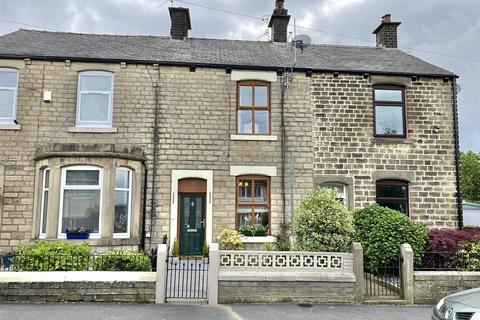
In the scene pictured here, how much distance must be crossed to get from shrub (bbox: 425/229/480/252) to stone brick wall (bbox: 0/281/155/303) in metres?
7.10

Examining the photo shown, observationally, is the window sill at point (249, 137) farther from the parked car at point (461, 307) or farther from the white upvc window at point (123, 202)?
the parked car at point (461, 307)

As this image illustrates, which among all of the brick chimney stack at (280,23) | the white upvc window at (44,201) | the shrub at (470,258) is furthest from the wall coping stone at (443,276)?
the brick chimney stack at (280,23)

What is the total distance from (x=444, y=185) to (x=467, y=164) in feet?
120

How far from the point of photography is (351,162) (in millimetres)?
12930

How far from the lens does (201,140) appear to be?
12.5 meters

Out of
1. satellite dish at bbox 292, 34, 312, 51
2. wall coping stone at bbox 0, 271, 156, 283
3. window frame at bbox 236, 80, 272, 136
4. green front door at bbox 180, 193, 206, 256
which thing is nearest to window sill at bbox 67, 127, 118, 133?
green front door at bbox 180, 193, 206, 256

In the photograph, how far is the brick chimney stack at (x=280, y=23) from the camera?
52.3 feet

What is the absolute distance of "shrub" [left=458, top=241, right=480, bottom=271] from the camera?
28.4 ft

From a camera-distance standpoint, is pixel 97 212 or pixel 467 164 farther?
pixel 467 164

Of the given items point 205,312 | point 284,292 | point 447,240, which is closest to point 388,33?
point 447,240

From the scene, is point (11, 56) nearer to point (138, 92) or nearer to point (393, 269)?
point (138, 92)

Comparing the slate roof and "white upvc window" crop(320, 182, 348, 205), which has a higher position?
the slate roof

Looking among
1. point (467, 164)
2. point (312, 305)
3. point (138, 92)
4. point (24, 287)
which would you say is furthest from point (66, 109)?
point (467, 164)

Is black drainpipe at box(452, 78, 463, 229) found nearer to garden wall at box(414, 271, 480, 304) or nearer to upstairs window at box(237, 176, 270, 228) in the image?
garden wall at box(414, 271, 480, 304)
